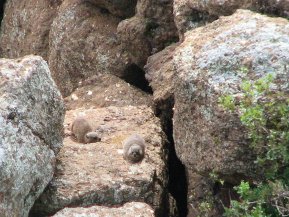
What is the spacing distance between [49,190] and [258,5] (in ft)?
8.88

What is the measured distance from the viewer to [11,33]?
49.8 feet

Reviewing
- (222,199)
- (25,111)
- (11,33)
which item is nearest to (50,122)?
(25,111)

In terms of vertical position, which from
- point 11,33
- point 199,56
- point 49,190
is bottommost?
point 11,33

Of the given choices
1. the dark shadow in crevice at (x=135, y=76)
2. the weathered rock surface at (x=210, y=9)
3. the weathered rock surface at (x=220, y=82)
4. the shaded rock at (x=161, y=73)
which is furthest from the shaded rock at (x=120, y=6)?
the weathered rock surface at (x=220, y=82)

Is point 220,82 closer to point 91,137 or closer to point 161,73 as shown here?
point 91,137

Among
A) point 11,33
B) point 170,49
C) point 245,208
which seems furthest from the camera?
point 11,33

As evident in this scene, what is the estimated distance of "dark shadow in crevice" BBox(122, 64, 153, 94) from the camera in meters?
11.3

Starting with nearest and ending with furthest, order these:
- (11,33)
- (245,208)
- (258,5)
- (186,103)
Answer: (245,208)
(186,103)
(258,5)
(11,33)

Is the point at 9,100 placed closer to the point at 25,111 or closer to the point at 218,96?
the point at 25,111

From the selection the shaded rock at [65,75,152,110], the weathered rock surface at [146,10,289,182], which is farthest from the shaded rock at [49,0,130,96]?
the weathered rock surface at [146,10,289,182]

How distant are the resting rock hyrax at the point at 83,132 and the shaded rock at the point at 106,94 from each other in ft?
3.53

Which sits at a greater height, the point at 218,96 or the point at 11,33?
the point at 218,96

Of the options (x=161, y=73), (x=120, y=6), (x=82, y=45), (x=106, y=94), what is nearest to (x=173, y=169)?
(x=161, y=73)

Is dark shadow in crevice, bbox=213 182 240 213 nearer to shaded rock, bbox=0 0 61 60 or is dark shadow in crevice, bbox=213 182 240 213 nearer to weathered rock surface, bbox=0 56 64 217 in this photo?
weathered rock surface, bbox=0 56 64 217
